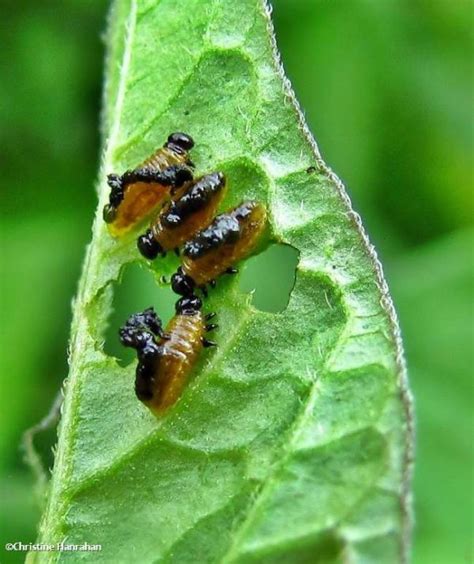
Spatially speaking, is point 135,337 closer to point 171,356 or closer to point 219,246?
point 171,356

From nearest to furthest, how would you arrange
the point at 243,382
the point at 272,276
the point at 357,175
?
1. the point at 243,382
2. the point at 272,276
3. the point at 357,175

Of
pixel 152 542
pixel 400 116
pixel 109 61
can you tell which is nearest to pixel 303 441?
pixel 152 542

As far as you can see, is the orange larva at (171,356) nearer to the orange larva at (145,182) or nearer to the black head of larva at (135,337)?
the black head of larva at (135,337)

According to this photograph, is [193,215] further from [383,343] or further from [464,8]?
[464,8]

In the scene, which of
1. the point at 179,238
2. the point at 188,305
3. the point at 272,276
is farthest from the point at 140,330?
the point at 272,276

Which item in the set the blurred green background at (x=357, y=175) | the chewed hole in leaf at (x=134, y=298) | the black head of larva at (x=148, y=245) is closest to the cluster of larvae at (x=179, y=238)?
the black head of larva at (x=148, y=245)

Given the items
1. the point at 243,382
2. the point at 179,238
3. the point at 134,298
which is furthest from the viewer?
the point at 134,298
